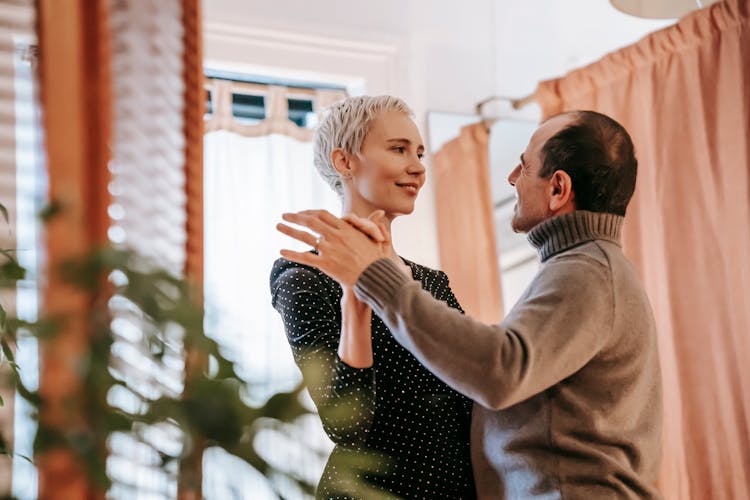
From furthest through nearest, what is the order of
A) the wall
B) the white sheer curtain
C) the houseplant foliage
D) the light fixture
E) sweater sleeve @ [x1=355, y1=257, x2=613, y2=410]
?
the wall
the white sheer curtain
the light fixture
sweater sleeve @ [x1=355, y1=257, x2=613, y2=410]
the houseplant foliage

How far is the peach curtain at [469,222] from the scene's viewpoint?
3.04 metres

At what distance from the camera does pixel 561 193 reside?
1.31 meters

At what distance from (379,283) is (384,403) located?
0.27m

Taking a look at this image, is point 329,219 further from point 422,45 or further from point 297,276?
point 422,45

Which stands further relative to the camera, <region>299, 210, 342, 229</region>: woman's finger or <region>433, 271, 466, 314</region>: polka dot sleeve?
<region>433, 271, 466, 314</region>: polka dot sleeve

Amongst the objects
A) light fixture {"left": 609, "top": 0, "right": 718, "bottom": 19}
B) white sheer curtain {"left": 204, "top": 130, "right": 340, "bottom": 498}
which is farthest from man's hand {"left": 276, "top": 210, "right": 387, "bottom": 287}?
white sheer curtain {"left": 204, "top": 130, "right": 340, "bottom": 498}

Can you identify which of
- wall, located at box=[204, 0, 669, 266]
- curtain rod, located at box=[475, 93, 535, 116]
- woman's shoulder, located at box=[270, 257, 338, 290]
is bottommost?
woman's shoulder, located at box=[270, 257, 338, 290]

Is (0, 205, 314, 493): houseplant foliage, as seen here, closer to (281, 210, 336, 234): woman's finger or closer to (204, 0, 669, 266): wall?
(281, 210, 336, 234): woman's finger

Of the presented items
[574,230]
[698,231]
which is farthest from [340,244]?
[698,231]

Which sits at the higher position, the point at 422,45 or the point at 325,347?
the point at 422,45

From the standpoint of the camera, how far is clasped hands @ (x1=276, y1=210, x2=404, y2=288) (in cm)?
116

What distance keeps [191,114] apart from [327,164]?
0.87m

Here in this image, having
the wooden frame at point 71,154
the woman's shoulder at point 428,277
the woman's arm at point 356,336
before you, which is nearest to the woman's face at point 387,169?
the woman's shoulder at point 428,277

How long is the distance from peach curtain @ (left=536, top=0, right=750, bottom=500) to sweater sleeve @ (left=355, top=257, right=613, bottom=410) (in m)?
1.08
